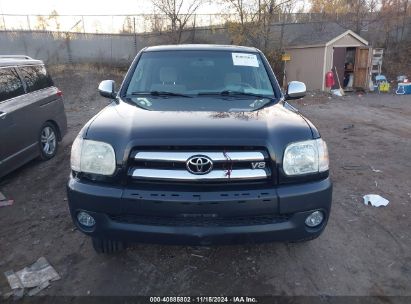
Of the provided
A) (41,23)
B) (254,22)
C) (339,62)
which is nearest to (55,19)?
(41,23)

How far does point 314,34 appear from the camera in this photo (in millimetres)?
21141

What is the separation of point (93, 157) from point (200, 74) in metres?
1.72

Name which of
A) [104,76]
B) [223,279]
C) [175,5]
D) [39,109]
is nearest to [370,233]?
[223,279]

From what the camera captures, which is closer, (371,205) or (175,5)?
(371,205)

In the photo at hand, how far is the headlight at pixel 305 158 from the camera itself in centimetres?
255

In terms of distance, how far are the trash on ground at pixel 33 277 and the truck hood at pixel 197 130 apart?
127 cm

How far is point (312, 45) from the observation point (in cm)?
1906

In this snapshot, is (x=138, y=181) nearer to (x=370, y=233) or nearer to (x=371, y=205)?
(x=370, y=233)

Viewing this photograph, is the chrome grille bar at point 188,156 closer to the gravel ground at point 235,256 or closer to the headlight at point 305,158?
the headlight at point 305,158

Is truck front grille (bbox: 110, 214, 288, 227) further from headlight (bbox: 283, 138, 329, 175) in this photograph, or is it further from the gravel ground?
the gravel ground

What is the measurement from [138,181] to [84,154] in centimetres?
48

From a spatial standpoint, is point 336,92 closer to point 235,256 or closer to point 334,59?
point 334,59

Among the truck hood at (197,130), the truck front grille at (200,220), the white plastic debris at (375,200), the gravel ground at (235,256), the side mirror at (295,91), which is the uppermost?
the side mirror at (295,91)

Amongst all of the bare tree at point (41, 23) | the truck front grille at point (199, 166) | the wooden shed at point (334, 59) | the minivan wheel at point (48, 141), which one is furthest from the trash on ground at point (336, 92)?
the bare tree at point (41, 23)
